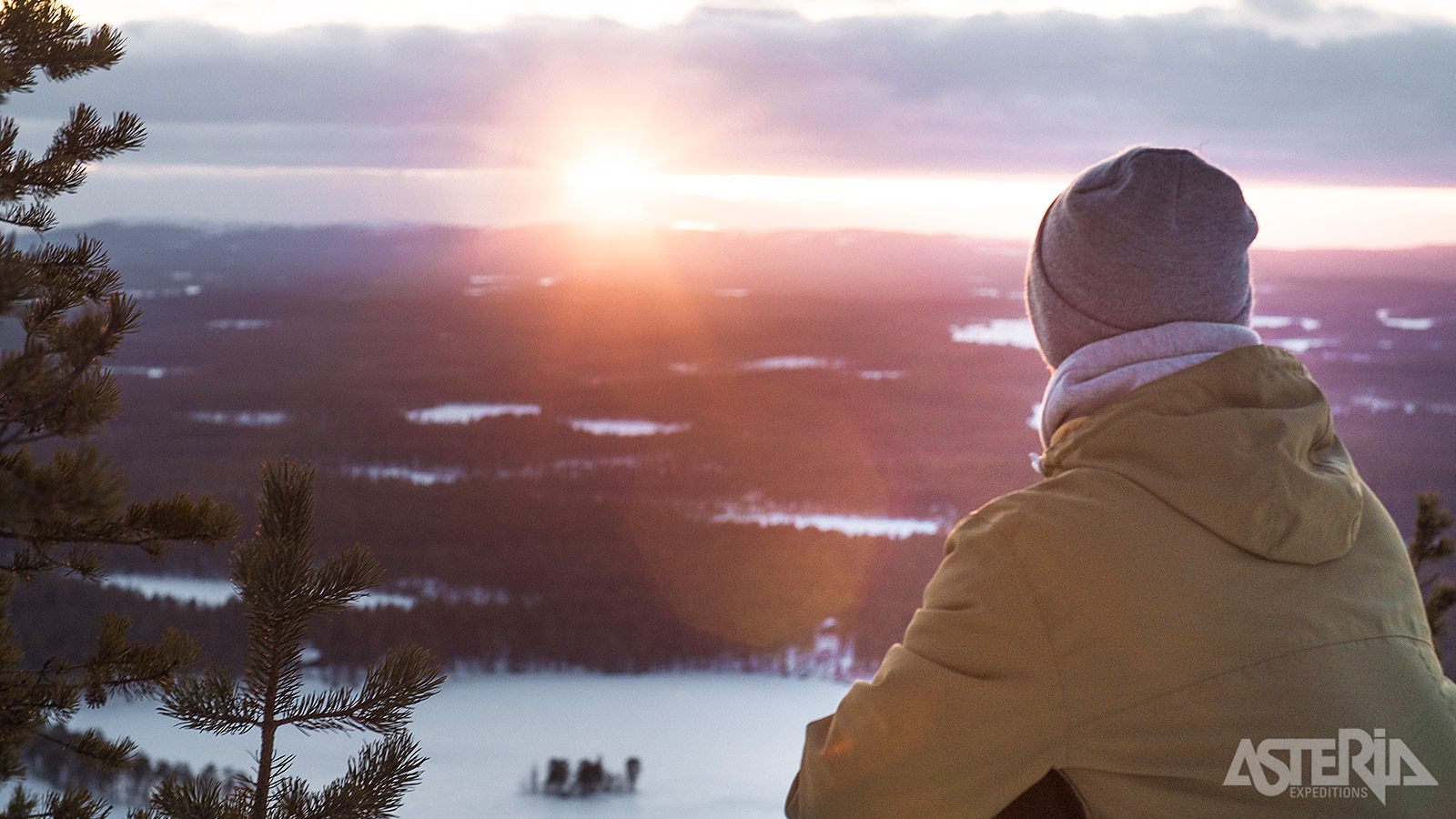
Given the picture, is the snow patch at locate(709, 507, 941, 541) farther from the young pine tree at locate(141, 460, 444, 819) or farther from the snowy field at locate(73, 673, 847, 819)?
the young pine tree at locate(141, 460, 444, 819)

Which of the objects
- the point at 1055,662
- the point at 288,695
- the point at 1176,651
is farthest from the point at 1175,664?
the point at 288,695

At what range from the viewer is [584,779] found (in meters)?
18.4

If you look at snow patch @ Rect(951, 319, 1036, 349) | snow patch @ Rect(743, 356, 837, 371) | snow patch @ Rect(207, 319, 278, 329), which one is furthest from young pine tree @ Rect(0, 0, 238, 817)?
snow patch @ Rect(207, 319, 278, 329)

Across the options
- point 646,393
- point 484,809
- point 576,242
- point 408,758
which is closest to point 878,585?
point 484,809

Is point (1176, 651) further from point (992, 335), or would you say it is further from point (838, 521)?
point (992, 335)

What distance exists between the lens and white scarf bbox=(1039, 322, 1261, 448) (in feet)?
4.53

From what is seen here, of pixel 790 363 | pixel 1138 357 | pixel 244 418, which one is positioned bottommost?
pixel 244 418

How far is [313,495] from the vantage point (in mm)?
1801

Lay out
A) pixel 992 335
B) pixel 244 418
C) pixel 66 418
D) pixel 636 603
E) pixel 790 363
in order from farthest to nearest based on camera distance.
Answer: pixel 992 335 < pixel 790 363 < pixel 244 418 < pixel 636 603 < pixel 66 418

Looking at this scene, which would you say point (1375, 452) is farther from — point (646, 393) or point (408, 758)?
point (408, 758)

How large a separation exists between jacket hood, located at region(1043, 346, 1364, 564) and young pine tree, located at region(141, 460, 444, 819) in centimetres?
130

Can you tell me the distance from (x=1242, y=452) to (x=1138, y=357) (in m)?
0.24

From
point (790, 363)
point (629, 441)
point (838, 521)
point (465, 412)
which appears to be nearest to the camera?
point (838, 521)

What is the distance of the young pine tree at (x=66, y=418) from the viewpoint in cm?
174
